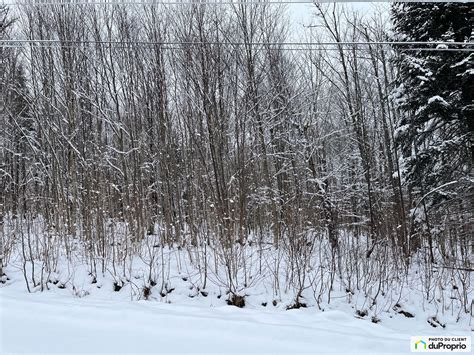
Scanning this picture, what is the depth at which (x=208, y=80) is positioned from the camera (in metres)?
9.29

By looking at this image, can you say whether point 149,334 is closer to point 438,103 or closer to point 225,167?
point 225,167

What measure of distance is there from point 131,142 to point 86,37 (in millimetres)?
3777

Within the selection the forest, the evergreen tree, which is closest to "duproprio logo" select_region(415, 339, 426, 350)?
the forest

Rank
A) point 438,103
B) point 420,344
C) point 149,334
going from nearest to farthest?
point 149,334
point 420,344
point 438,103

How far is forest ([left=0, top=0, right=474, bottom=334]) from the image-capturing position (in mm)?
6188

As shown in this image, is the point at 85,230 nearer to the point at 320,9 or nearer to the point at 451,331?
the point at 451,331

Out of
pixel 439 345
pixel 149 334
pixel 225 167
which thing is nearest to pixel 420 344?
pixel 439 345

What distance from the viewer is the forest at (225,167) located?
6188mm

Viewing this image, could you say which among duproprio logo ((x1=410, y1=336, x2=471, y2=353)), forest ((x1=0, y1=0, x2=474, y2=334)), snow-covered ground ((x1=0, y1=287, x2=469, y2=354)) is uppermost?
forest ((x1=0, y1=0, x2=474, y2=334))

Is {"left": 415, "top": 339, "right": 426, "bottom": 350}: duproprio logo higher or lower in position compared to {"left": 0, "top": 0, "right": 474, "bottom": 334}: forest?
lower

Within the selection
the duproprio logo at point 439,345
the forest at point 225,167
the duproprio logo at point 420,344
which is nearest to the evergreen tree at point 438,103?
the forest at point 225,167

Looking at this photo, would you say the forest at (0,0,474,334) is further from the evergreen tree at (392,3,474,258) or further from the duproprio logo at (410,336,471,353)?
the duproprio logo at (410,336,471,353)

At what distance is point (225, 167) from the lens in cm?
926

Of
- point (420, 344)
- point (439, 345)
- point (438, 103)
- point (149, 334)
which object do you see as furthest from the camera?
point (438, 103)
